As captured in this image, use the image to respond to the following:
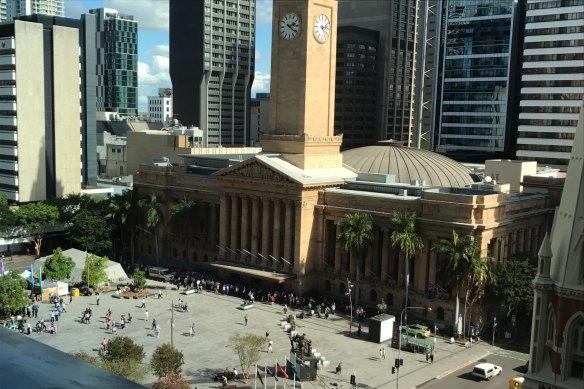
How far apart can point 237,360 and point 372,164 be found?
48.2m

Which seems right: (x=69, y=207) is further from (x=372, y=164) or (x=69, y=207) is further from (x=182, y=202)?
(x=372, y=164)

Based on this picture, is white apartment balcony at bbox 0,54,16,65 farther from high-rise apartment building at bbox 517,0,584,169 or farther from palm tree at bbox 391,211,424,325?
high-rise apartment building at bbox 517,0,584,169

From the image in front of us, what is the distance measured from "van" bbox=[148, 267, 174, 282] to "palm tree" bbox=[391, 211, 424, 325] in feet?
116

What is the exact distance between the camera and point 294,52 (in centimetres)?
9450

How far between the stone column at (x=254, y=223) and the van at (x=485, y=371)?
38818 millimetres

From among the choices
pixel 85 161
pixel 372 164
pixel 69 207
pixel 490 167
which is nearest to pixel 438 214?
pixel 372 164

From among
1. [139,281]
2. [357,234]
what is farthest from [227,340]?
[139,281]

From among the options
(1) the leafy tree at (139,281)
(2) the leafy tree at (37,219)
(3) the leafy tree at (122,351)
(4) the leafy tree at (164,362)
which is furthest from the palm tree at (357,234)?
(2) the leafy tree at (37,219)

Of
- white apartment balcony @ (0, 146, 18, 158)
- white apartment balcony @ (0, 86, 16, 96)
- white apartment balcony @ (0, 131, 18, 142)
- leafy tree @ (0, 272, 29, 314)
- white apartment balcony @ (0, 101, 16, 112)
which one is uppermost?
white apartment balcony @ (0, 86, 16, 96)

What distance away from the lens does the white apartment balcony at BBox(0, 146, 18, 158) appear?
123 meters

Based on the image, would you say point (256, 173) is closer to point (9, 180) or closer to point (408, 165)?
point (408, 165)

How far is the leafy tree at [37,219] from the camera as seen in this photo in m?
110

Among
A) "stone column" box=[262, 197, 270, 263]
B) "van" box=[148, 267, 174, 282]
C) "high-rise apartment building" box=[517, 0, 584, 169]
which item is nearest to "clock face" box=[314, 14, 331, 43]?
"stone column" box=[262, 197, 270, 263]

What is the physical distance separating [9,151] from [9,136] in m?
2.78
